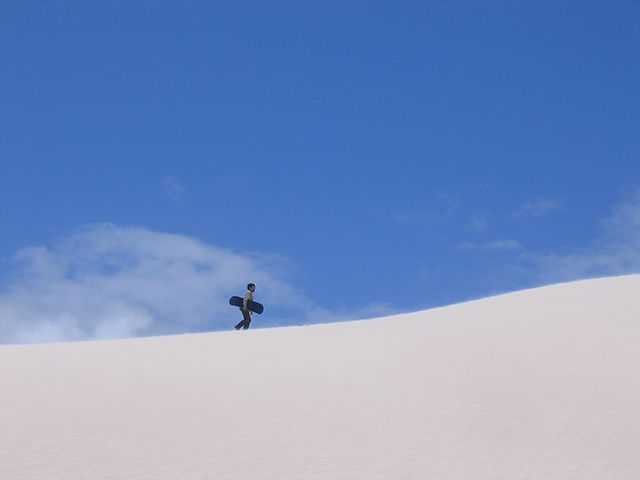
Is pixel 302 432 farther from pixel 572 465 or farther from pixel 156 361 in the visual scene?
pixel 156 361

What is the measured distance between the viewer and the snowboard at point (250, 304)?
52.5 ft

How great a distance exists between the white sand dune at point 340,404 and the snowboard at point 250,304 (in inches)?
91.1

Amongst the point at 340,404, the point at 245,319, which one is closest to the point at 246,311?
the point at 245,319

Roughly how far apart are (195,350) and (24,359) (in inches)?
92.2

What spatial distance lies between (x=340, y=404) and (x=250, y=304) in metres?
7.04

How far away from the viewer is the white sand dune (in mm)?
7293

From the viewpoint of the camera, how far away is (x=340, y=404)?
9.14 meters

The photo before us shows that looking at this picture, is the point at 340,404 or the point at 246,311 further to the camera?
the point at 246,311

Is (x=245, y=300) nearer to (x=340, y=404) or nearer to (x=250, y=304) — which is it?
(x=250, y=304)

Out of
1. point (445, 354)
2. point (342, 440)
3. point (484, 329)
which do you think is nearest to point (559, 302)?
point (484, 329)

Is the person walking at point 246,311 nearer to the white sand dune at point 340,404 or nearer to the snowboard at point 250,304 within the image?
the snowboard at point 250,304

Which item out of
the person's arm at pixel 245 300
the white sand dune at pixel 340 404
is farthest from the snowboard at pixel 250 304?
the white sand dune at pixel 340 404

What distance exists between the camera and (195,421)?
8258mm

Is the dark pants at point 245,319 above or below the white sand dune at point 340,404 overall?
above
